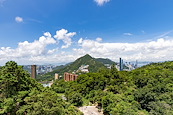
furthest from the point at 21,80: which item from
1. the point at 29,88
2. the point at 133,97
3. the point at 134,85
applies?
the point at 134,85

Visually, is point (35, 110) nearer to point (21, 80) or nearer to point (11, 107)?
point (11, 107)

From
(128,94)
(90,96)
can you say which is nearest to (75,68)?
(90,96)

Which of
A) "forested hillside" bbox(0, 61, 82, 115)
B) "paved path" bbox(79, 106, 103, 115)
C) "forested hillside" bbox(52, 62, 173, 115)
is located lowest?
"paved path" bbox(79, 106, 103, 115)

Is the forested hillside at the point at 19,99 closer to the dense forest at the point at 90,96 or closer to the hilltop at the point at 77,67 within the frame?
the dense forest at the point at 90,96

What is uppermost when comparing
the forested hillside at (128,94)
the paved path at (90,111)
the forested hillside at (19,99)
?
the forested hillside at (19,99)

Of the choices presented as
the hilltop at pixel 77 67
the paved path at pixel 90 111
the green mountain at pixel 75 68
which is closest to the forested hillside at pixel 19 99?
the paved path at pixel 90 111

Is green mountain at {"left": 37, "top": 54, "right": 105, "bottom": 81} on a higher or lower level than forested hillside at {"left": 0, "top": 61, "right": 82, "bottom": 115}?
lower

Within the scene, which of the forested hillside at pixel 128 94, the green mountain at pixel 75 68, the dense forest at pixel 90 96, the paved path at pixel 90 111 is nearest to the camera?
the dense forest at pixel 90 96

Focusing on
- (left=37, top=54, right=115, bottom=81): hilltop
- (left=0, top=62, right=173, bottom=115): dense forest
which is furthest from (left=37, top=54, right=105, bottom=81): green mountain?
(left=0, top=62, right=173, bottom=115): dense forest

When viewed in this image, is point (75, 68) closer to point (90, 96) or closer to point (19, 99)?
point (90, 96)

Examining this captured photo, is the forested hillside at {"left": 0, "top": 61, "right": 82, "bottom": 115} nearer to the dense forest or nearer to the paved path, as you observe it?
the dense forest
